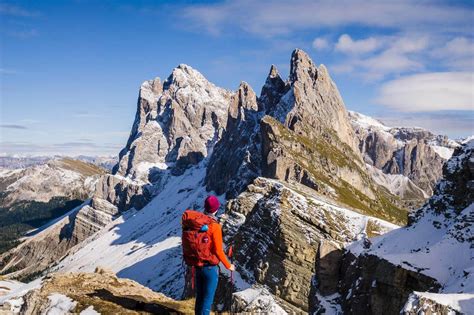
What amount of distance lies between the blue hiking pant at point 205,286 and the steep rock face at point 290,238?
161 feet

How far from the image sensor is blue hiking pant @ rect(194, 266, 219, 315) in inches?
699

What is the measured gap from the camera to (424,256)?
37344 mm

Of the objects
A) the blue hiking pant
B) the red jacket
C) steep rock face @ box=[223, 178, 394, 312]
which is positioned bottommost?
steep rock face @ box=[223, 178, 394, 312]

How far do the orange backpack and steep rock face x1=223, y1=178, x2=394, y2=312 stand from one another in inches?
1966

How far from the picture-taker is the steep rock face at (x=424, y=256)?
116 feet

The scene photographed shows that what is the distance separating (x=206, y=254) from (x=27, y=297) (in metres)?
13.3

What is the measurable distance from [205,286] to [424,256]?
86.3 feet

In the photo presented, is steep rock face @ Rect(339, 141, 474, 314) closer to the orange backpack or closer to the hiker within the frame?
the hiker

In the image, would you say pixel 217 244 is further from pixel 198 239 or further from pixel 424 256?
pixel 424 256

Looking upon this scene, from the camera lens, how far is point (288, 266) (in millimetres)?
70562

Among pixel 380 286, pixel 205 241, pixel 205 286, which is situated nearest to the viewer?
pixel 205 241

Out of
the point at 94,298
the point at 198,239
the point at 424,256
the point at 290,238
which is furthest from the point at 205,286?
the point at 290,238

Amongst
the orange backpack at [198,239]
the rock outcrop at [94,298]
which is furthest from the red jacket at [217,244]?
the rock outcrop at [94,298]

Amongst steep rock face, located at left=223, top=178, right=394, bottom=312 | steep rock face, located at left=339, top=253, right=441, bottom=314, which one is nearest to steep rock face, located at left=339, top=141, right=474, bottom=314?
steep rock face, located at left=339, top=253, right=441, bottom=314
